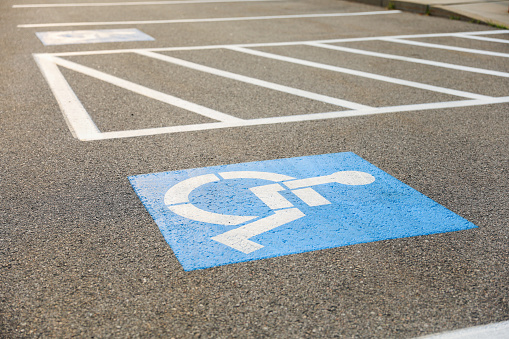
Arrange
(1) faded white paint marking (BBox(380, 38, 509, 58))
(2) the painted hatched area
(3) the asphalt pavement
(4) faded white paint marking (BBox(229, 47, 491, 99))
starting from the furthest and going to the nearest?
(1) faded white paint marking (BBox(380, 38, 509, 58)), (4) faded white paint marking (BBox(229, 47, 491, 99)), (2) the painted hatched area, (3) the asphalt pavement

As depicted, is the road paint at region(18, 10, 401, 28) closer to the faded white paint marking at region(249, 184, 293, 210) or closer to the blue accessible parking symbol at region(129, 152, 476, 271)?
the blue accessible parking symbol at region(129, 152, 476, 271)

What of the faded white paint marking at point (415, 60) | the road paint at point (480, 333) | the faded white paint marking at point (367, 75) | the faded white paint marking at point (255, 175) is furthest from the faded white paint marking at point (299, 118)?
the road paint at point (480, 333)

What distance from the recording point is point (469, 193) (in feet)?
14.8

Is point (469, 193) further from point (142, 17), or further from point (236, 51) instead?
point (142, 17)

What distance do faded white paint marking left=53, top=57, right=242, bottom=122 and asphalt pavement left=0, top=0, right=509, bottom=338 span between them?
0.04 meters

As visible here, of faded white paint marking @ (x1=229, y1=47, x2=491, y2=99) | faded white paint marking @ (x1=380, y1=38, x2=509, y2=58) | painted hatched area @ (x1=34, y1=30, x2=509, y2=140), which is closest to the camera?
painted hatched area @ (x1=34, y1=30, x2=509, y2=140)

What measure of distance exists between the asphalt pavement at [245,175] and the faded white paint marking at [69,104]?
36 mm

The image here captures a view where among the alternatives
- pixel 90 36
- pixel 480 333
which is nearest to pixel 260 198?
pixel 480 333

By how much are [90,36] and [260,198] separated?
7486mm

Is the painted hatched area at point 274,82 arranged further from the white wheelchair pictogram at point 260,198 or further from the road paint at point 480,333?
the road paint at point 480,333

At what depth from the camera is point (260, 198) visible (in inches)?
171

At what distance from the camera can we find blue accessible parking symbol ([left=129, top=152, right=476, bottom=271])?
3.70 metres

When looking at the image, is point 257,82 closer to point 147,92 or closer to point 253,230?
point 147,92

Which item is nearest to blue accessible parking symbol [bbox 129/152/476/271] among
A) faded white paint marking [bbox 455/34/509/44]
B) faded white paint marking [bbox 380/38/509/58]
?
faded white paint marking [bbox 380/38/509/58]
